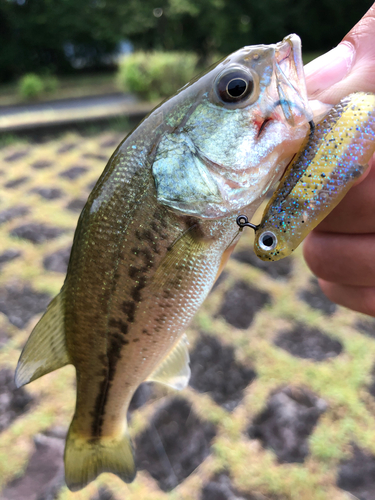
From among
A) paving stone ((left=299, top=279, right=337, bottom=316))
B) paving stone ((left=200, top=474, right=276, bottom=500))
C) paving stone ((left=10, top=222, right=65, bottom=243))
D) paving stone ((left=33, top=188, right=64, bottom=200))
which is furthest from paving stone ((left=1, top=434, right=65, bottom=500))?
paving stone ((left=33, top=188, right=64, bottom=200))

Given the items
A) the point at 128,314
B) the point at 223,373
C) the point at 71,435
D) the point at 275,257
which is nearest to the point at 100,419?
the point at 71,435

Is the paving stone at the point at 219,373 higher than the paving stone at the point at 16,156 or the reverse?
higher

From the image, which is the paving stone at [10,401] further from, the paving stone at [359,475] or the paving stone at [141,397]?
the paving stone at [359,475]

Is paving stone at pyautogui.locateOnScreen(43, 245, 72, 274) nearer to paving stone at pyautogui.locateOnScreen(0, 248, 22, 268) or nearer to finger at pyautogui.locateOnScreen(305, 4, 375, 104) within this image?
paving stone at pyautogui.locateOnScreen(0, 248, 22, 268)

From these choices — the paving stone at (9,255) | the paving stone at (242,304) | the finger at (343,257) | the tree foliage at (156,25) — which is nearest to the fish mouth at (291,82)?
the finger at (343,257)

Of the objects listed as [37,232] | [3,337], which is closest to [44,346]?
[3,337]

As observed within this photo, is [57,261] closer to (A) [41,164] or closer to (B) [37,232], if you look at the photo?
(B) [37,232]

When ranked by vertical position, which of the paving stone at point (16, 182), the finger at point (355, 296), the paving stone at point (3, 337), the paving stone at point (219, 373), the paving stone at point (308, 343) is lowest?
the paving stone at point (3, 337)
